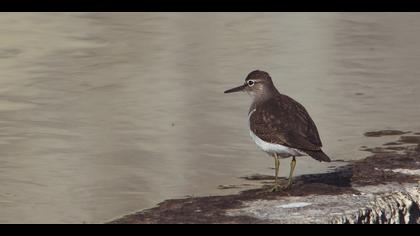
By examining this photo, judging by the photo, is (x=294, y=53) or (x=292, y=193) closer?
(x=292, y=193)

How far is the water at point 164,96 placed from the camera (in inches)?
388

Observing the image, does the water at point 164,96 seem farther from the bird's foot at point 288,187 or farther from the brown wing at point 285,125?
the bird's foot at point 288,187

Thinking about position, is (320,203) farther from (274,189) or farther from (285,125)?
(285,125)

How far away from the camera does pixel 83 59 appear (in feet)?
48.7

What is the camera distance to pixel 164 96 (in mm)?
12758

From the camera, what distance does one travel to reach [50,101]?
41.5 ft

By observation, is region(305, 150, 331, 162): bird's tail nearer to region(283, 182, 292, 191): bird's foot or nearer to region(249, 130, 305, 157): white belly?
region(249, 130, 305, 157): white belly

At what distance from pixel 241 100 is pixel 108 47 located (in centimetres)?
329

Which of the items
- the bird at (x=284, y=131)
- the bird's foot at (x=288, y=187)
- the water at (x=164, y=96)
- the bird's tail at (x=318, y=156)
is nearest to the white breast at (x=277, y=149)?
the bird at (x=284, y=131)

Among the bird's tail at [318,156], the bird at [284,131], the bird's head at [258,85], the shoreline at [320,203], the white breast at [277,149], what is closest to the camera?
the shoreline at [320,203]

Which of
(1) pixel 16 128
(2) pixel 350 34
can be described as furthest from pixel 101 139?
(2) pixel 350 34
